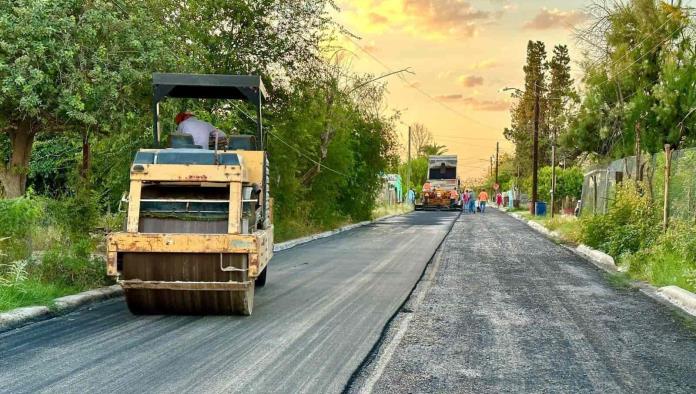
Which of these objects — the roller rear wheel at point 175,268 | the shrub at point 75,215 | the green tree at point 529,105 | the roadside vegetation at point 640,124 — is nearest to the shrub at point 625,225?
the roadside vegetation at point 640,124

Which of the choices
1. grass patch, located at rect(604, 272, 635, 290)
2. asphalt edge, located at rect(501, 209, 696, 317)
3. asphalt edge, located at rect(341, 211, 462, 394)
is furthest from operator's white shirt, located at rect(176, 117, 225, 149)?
grass patch, located at rect(604, 272, 635, 290)

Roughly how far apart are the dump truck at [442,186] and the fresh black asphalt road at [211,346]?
164ft

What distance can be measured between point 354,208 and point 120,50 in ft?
72.1

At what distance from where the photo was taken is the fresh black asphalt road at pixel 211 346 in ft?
19.9

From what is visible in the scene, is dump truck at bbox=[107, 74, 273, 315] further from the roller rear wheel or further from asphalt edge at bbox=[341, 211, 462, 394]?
asphalt edge at bbox=[341, 211, 462, 394]

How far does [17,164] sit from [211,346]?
12211 millimetres

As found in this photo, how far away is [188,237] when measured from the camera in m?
8.68

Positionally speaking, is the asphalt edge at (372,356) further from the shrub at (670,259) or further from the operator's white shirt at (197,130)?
the shrub at (670,259)

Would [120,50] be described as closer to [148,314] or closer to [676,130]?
[148,314]

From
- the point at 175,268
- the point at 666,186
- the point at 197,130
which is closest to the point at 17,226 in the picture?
the point at 197,130

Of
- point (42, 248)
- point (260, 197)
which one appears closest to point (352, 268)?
point (260, 197)

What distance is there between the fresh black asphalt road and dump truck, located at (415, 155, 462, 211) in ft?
164

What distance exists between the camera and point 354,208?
3612 centimetres

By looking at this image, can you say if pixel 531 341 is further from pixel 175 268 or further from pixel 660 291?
pixel 660 291
